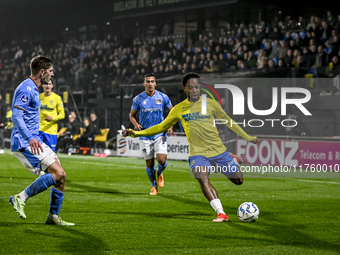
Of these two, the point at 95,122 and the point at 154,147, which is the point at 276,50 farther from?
the point at 154,147

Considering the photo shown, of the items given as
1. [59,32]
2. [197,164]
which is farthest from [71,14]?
[197,164]

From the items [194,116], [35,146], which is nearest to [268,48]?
[194,116]

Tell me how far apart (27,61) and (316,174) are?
79.0ft

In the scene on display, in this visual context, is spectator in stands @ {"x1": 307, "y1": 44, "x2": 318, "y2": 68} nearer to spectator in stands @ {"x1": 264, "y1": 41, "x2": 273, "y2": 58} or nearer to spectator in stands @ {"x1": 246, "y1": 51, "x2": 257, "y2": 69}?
spectator in stands @ {"x1": 264, "y1": 41, "x2": 273, "y2": 58}

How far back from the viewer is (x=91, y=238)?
5.58 metres

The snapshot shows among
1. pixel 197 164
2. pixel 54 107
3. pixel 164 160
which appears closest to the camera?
pixel 197 164

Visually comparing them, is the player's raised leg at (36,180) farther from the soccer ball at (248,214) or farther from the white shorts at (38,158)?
the soccer ball at (248,214)

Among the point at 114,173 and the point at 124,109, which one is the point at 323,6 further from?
the point at 114,173

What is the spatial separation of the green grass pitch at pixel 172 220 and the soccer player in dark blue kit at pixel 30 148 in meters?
0.34

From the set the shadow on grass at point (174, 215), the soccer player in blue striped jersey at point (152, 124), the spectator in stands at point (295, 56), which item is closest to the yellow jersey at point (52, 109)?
the soccer player in blue striped jersey at point (152, 124)

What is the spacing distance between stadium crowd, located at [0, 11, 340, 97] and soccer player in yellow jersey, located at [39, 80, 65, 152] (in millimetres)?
8634

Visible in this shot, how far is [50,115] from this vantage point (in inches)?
434

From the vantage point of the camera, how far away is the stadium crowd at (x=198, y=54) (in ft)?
57.4

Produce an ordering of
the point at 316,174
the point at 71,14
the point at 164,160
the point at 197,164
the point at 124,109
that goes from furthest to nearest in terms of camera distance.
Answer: the point at 71,14 < the point at 124,109 < the point at 316,174 < the point at 164,160 < the point at 197,164
